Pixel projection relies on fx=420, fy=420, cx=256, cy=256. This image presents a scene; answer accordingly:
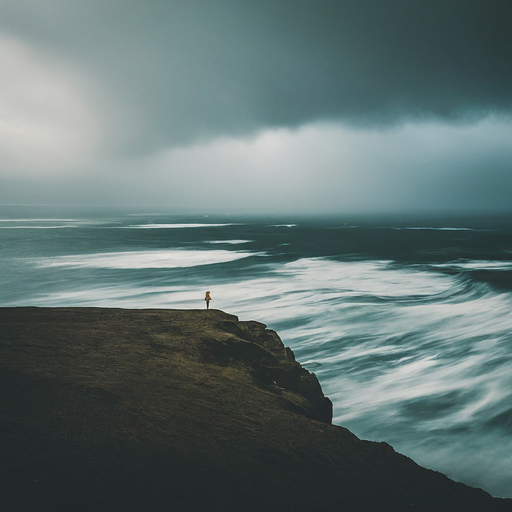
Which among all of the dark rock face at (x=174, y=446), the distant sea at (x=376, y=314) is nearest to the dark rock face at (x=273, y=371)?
the dark rock face at (x=174, y=446)

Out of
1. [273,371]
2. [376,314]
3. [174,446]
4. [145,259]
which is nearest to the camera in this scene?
[174,446]

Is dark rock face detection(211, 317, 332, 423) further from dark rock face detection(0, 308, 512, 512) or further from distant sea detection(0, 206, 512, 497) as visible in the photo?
distant sea detection(0, 206, 512, 497)

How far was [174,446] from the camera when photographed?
4594 millimetres

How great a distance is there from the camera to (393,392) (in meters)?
11.2

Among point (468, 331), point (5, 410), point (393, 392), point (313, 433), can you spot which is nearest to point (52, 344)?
point (5, 410)

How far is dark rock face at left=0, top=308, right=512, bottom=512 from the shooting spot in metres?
4.07

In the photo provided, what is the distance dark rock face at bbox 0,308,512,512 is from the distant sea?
3612 millimetres

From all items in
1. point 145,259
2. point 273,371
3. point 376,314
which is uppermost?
point 273,371

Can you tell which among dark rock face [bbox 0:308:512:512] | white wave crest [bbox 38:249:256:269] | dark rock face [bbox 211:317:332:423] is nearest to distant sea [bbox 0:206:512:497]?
white wave crest [bbox 38:249:256:269]

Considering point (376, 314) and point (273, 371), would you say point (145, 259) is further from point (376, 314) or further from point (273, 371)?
point (273, 371)

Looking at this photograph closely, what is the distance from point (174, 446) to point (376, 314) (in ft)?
55.1

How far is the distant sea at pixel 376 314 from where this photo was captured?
364 inches

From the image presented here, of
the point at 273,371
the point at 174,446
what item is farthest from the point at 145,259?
the point at 174,446

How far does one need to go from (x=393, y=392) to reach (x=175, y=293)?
57.6 feet
